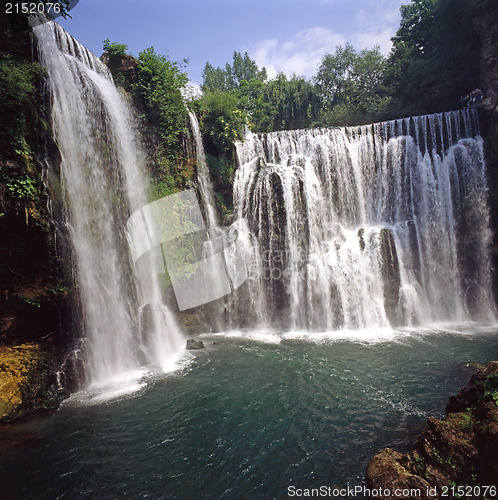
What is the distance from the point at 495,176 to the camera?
15.2 meters

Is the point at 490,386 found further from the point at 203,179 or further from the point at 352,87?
the point at 352,87

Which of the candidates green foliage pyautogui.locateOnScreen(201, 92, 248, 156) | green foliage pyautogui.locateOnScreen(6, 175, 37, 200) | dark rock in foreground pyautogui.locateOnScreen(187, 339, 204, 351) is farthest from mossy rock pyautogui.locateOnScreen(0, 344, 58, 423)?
green foliage pyautogui.locateOnScreen(201, 92, 248, 156)

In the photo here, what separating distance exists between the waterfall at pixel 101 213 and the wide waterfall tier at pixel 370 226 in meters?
5.02

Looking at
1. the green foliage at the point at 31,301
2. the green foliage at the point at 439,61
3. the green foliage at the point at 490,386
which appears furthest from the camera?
the green foliage at the point at 439,61

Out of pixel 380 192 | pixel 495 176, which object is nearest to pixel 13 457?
pixel 380 192

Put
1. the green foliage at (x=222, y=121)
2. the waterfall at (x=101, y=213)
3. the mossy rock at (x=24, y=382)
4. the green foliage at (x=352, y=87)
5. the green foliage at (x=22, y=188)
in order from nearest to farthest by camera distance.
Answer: the mossy rock at (x=24, y=382) → the green foliage at (x=22, y=188) → the waterfall at (x=101, y=213) → the green foliage at (x=222, y=121) → the green foliage at (x=352, y=87)

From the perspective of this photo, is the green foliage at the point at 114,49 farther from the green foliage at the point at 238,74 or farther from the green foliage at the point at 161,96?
the green foliage at the point at 238,74

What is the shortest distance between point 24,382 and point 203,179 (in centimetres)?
1177

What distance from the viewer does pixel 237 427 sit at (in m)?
6.49

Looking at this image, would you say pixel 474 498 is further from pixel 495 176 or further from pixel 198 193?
pixel 495 176

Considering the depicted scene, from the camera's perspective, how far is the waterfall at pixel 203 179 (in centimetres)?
1577

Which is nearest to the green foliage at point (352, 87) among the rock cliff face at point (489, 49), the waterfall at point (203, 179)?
the rock cliff face at point (489, 49)

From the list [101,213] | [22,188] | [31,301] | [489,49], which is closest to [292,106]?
[489,49]

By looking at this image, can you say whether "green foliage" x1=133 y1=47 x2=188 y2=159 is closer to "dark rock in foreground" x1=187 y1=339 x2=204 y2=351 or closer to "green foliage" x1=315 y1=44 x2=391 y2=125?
"dark rock in foreground" x1=187 y1=339 x2=204 y2=351
